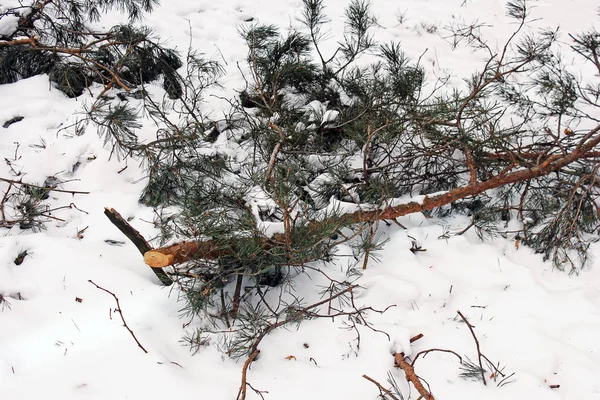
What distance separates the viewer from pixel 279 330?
1722 mm

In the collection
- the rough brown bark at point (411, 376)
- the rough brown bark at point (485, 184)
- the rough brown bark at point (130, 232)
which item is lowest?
the rough brown bark at point (411, 376)

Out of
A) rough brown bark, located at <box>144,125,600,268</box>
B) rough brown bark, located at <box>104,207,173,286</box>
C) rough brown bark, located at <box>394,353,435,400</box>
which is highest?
rough brown bark, located at <box>144,125,600,268</box>

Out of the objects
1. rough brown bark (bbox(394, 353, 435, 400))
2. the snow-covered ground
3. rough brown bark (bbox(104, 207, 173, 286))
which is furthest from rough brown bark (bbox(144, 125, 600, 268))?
rough brown bark (bbox(104, 207, 173, 286))

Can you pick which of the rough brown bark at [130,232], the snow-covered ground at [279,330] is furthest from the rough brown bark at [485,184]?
the rough brown bark at [130,232]

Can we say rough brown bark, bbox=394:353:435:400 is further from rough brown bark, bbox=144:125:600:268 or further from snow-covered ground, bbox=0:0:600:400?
rough brown bark, bbox=144:125:600:268

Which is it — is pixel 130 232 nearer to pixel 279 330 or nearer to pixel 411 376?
pixel 279 330

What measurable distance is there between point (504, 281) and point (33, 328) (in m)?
1.90

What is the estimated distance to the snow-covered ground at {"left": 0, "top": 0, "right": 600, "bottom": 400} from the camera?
1.48 m

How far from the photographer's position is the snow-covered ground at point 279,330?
4.85 ft

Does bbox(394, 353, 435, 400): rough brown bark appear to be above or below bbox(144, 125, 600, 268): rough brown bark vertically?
below

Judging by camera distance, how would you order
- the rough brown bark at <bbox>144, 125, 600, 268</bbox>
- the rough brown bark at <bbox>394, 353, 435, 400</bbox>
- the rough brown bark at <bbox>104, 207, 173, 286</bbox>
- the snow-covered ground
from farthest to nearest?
the rough brown bark at <bbox>144, 125, 600, 268</bbox> → the rough brown bark at <bbox>104, 207, 173, 286</bbox> → the snow-covered ground → the rough brown bark at <bbox>394, 353, 435, 400</bbox>

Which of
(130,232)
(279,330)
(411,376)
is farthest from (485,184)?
(130,232)

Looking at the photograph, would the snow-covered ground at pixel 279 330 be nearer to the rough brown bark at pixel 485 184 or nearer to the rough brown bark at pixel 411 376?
the rough brown bark at pixel 411 376

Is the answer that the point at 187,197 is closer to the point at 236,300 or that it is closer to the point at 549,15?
the point at 236,300
